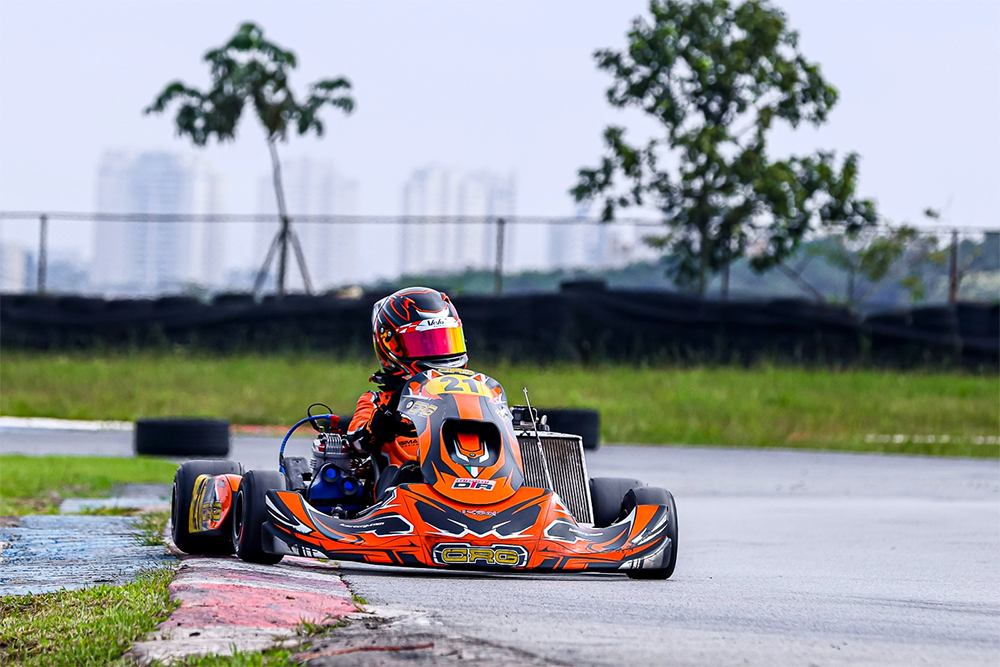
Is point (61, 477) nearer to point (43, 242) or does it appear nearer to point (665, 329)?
point (665, 329)

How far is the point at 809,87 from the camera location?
2547 cm

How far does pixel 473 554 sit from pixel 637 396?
14663 mm

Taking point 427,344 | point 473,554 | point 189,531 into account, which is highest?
point 427,344

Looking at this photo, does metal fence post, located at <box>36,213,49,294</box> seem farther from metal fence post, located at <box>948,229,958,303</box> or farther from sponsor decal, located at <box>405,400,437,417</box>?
sponsor decal, located at <box>405,400,437,417</box>

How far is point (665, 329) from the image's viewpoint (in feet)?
71.1

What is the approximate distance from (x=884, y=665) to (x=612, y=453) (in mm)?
11126

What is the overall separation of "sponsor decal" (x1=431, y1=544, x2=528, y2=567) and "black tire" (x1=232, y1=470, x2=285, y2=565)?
0.72 metres

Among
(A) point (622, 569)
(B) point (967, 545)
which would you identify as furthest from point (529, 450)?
(B) point (967, 545)

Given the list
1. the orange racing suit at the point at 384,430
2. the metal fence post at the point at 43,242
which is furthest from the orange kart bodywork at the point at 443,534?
the metal fence post at the point at 43,242

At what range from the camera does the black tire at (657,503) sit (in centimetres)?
625

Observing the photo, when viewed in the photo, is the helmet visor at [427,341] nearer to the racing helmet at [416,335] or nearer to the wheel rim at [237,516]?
the racing helmet at [416,335]

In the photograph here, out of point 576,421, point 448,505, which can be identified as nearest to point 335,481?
point 448,505

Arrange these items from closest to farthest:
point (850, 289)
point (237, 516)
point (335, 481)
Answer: point (237, 516) → point (335, 481) → point (850, 289)

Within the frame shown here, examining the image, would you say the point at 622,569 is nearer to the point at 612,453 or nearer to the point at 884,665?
the point at 884,665
